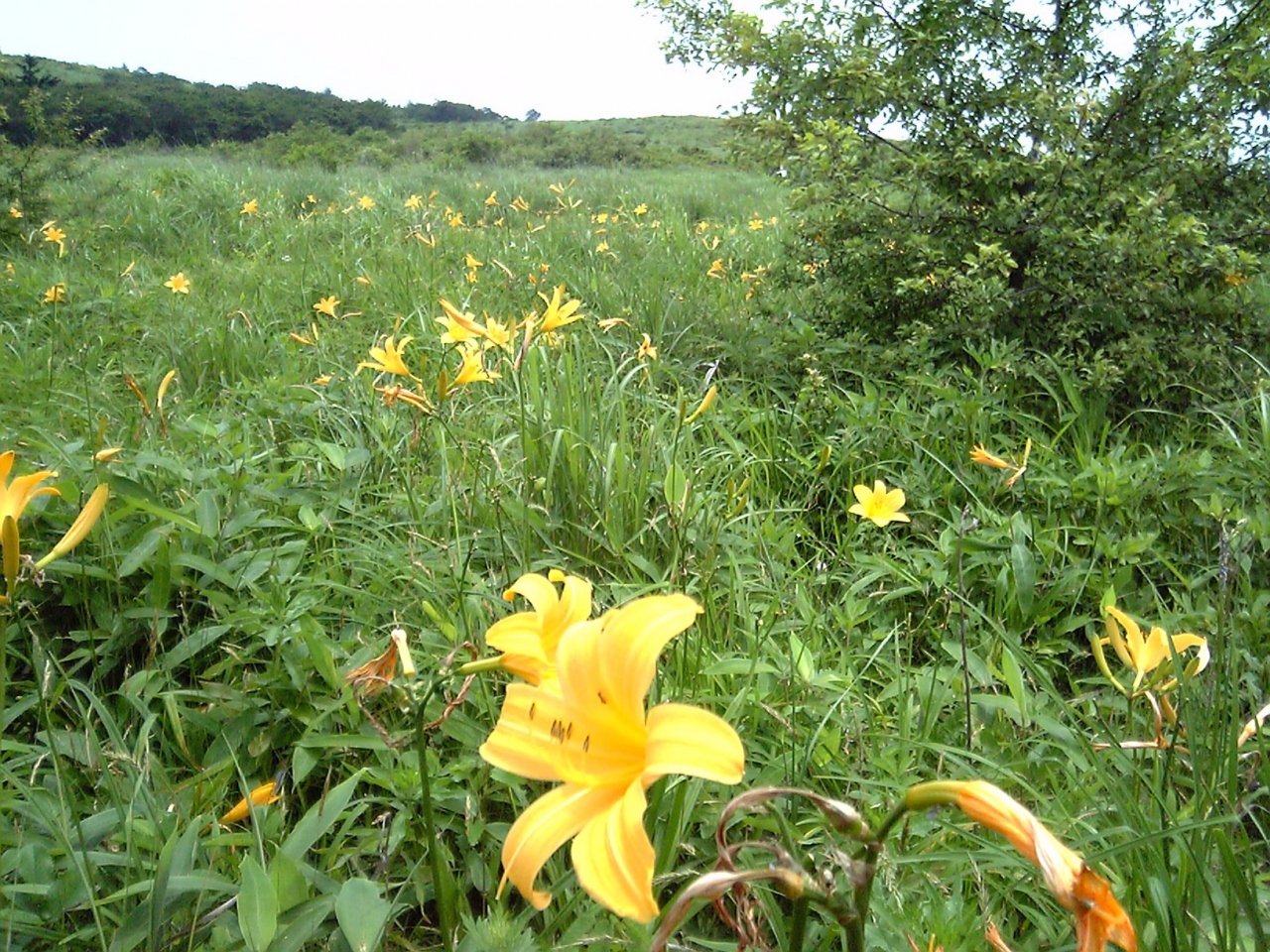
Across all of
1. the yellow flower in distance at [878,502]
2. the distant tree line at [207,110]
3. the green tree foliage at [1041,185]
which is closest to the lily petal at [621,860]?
the yellow flower in distance at [878,502]

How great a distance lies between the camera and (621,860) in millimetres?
459

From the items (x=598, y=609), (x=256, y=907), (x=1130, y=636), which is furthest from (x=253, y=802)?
(x=1130, y=636)

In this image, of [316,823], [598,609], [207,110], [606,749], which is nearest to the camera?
[606,749]

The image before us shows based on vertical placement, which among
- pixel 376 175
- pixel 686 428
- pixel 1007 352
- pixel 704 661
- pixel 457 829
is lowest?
pixel 457 829

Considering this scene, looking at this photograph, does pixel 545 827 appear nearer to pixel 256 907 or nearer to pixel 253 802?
pixel 256 907

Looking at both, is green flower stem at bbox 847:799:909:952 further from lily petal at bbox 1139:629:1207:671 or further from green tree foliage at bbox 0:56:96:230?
green tree foliage at bbox 0:56:96:230

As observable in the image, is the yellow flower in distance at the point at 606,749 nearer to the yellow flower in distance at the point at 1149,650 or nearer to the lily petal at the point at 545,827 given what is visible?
the lily petal at the point at 545,827

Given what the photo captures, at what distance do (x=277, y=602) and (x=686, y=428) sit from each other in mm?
1135

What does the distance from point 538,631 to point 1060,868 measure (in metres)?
0.38

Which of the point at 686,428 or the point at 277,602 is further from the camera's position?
the point at 686,428

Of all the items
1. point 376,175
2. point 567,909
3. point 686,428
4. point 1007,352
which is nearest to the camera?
point 567,909

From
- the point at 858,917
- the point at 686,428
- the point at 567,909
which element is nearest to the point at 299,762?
the point at 567,909

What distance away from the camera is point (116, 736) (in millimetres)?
1157

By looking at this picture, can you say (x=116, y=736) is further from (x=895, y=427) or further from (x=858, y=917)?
(x=895, y=427)
